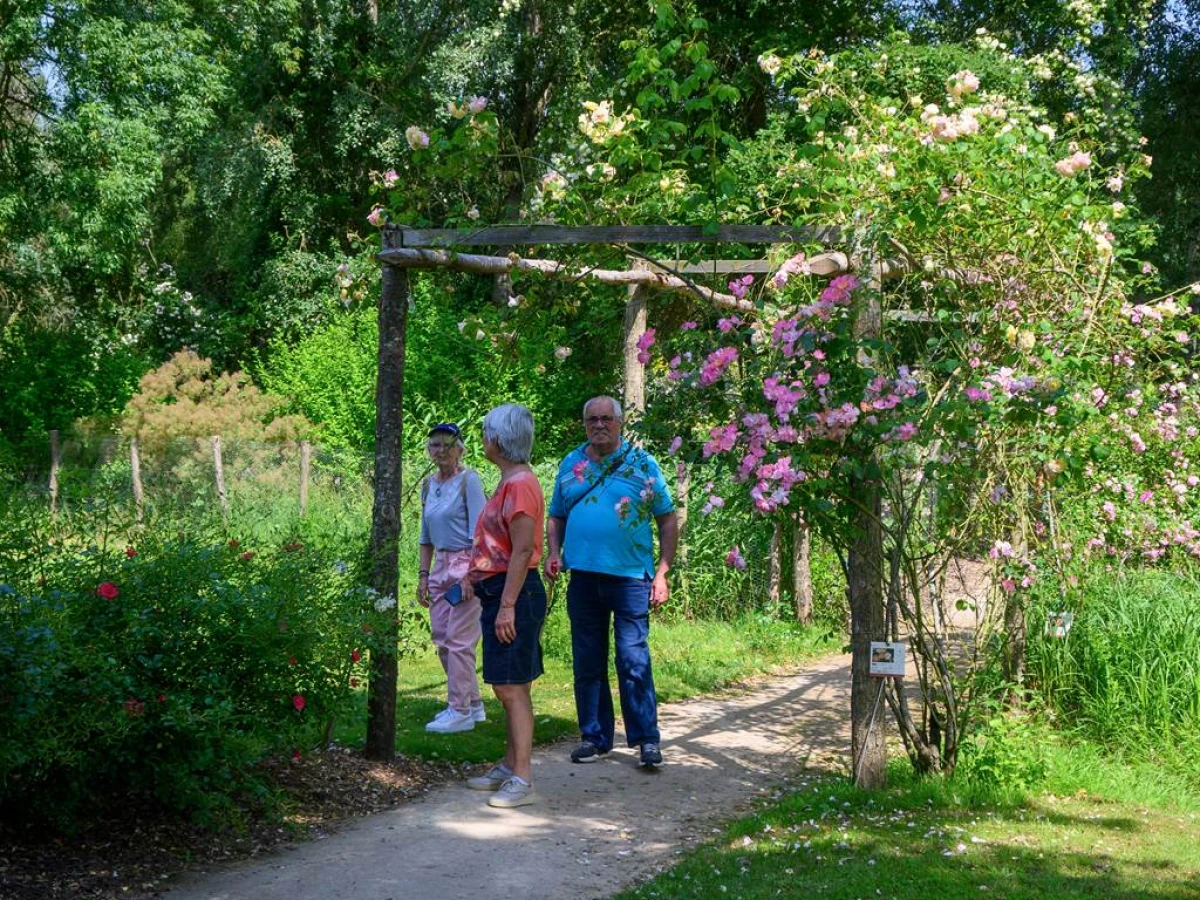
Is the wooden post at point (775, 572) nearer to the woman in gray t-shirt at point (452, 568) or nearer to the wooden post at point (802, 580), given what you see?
the wooden post at point (802, 580)

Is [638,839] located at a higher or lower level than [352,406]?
lower

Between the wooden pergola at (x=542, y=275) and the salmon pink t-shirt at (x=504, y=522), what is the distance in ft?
2.02

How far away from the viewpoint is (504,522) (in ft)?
19.5

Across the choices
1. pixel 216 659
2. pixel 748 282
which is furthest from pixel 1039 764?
pixel 216 659

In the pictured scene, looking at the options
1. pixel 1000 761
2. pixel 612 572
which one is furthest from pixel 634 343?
pixel 1000 761

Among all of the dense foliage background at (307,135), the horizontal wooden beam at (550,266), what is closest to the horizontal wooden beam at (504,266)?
the horizontal wooden beam at (550,266)

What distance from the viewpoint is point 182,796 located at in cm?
482

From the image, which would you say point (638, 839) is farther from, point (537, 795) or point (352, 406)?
point (352, 406)

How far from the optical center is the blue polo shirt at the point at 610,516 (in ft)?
22.0

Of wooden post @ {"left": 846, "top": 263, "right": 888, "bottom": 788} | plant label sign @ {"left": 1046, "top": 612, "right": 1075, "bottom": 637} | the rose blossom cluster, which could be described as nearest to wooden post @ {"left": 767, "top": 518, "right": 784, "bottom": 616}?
plant label sign @ {"left": 1046, "top": 612, "right": 1075, "bottom": 637}

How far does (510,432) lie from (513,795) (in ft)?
5.37

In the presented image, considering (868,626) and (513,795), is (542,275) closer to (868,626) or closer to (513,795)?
(868,626)

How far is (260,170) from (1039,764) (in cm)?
2293

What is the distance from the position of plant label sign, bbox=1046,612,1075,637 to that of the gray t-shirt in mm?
3210
